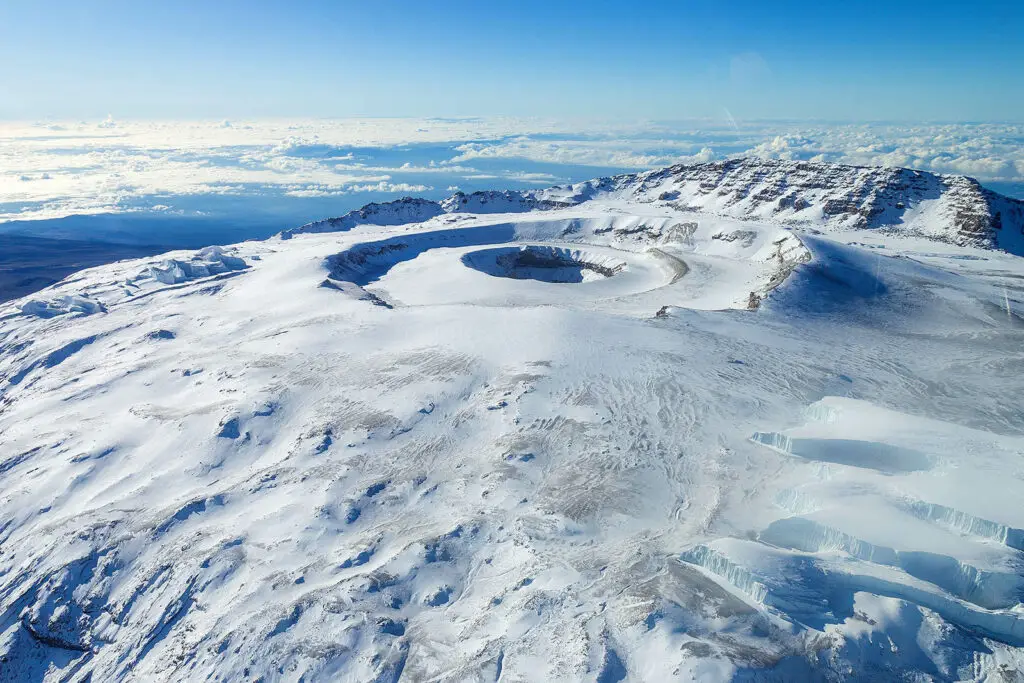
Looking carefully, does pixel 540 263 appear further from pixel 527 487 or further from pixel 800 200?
pixel 527 487

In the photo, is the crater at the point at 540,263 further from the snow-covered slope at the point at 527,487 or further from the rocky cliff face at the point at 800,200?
the rocky cliff face at the point at 800,200

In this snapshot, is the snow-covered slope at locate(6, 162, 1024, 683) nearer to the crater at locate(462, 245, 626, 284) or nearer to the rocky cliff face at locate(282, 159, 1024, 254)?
the crater at locate(462, 245, 626, 284)

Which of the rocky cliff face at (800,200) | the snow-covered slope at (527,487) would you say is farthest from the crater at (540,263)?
the rocky cliff face at (800,200)

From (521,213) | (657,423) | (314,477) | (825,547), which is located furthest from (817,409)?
(521,213)

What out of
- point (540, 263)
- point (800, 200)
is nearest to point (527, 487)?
point (540, 263)

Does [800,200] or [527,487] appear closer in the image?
[527,487]
